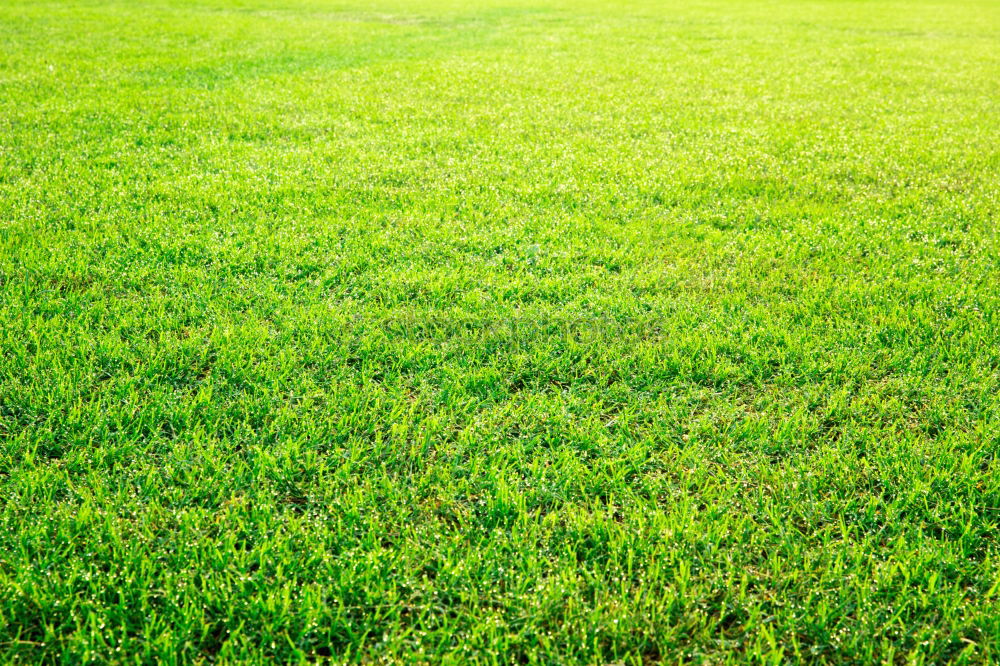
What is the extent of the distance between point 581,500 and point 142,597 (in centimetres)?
152

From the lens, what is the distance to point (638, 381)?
3.61 m

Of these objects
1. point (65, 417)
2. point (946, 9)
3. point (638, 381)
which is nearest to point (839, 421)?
point (638, 381)

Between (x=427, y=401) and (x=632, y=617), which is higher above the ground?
(x=427, y=401)

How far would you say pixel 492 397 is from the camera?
11.4 feet

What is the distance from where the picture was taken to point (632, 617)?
2.36 meters

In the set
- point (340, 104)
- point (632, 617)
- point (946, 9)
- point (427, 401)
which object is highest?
point (946, 9)

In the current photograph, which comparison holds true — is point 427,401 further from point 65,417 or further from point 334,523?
point 65,417

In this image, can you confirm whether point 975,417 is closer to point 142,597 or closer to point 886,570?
point 886,570

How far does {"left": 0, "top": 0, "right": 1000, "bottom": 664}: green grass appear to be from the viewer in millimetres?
2375

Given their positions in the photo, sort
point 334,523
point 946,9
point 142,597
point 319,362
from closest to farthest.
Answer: point 142,597
point 334,523
point 319,362
point 946,9

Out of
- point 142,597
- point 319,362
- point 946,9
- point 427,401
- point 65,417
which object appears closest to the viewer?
point 142,597

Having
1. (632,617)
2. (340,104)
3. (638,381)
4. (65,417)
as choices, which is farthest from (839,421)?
(340,104)

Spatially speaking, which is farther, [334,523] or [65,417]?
[65,417]

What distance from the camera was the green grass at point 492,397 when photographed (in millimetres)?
2375
